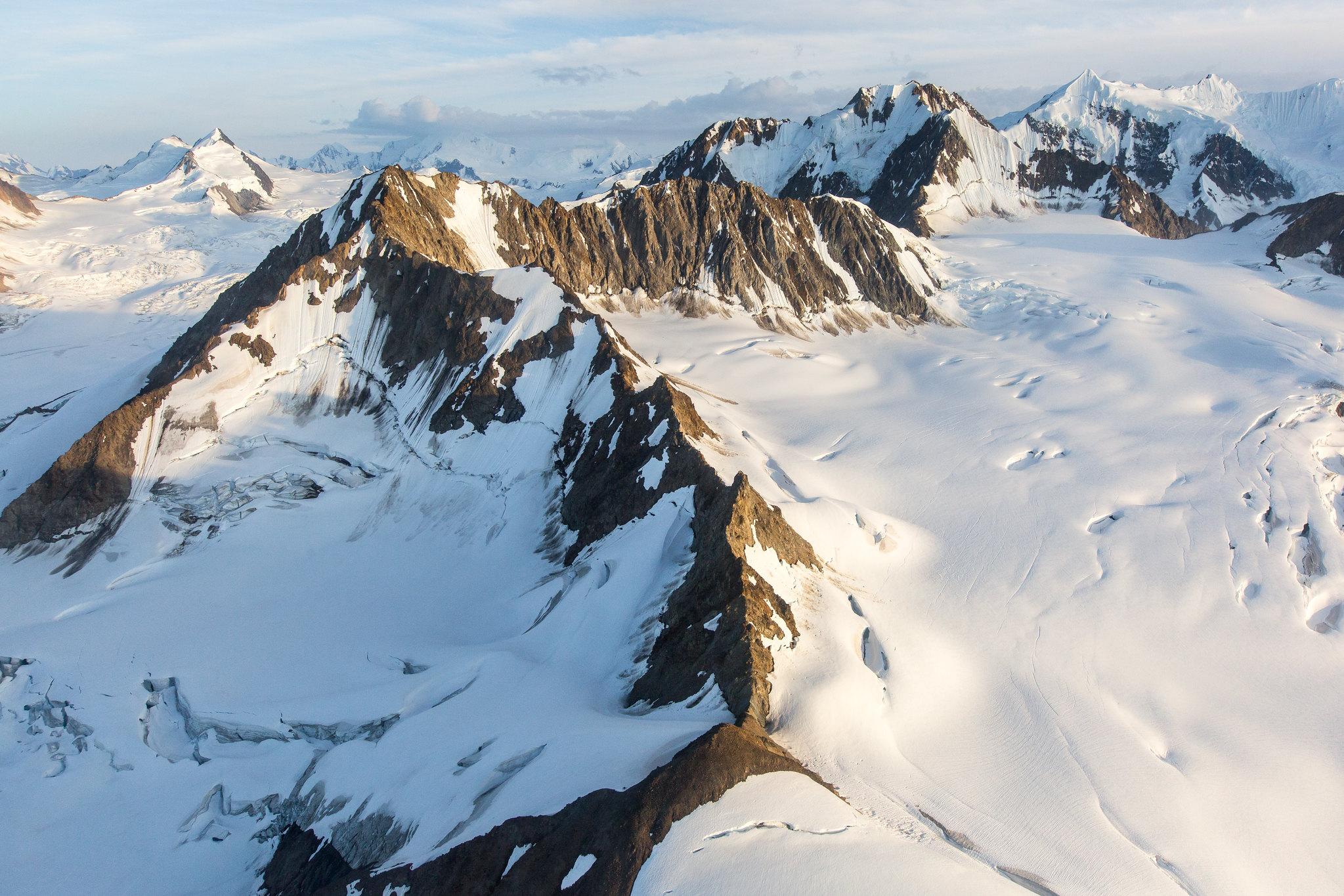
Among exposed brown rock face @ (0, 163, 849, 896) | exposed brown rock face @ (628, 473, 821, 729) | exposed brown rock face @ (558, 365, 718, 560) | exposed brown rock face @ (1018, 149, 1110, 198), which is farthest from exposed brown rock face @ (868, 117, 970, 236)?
exposed brown rock face @ (628, 473, 821, 729)

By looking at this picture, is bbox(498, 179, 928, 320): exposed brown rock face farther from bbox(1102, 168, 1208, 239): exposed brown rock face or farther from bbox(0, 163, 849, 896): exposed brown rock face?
bbox(1102, 168, 1208, 239): exposed brown rock face

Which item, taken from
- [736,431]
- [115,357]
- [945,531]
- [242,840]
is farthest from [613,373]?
[115,357]

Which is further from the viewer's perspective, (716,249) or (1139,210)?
(1139,210)

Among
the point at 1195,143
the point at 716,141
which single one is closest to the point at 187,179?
the point at 716,141

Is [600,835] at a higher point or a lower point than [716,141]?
lower

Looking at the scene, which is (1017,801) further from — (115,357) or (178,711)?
(115,357)

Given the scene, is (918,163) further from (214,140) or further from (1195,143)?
(214,140)

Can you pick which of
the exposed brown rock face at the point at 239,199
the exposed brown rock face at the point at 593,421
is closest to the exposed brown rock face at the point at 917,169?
the exposed brown rock face at the point at 593,421
